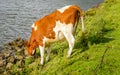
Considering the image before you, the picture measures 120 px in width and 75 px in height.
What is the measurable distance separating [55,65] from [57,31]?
1387 mm

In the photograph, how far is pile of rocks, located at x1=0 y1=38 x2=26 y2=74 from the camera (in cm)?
1576

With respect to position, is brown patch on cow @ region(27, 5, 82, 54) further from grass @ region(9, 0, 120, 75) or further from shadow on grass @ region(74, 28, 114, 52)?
shadow on grass @ region(74, 28, 114, 52)

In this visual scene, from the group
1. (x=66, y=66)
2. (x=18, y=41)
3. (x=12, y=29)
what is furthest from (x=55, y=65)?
(x=12, y=29)

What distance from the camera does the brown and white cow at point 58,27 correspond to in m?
10.5

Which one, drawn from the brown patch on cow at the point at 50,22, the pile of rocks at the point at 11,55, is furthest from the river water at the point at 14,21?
the brown patch on cow at the point at 50,22

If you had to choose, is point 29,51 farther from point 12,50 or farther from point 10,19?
point 10,19

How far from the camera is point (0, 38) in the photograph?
25.8m

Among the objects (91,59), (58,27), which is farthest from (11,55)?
(91,59)

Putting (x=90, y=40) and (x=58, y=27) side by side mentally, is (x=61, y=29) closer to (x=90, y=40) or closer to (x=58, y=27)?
(x=58, y=27)

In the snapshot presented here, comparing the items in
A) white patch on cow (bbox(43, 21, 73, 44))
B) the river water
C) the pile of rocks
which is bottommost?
the pile of rocks

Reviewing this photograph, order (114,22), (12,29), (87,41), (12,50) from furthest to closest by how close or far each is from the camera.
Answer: (12,29) → (12,50) → (114,22) → (87,41)

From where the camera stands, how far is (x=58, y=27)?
10.8 meters

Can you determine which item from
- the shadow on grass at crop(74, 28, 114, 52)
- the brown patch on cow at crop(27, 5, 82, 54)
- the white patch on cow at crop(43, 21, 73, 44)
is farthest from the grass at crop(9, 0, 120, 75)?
the brown patch on cow at crop(27, 5, 82, 54)

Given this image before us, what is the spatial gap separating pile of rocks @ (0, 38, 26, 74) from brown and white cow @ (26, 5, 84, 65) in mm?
3172
